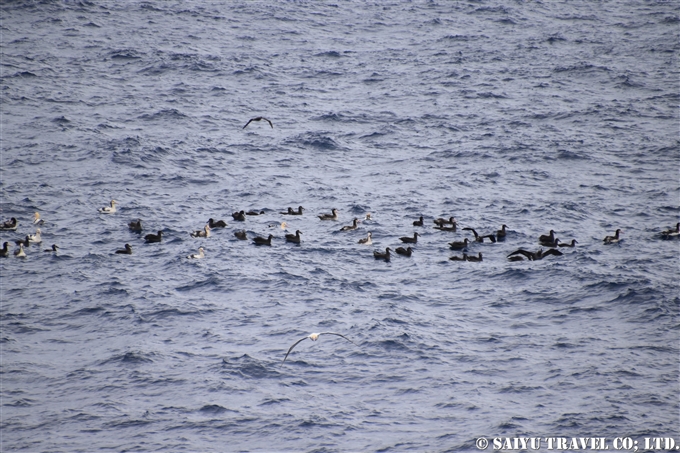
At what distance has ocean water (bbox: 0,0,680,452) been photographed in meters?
24.0

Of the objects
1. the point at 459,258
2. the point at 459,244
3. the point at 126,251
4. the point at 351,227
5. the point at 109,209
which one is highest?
the point at 109,209

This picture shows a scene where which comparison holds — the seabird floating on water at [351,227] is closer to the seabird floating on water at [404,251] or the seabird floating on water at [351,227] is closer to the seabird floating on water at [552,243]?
the seabird floating on water at [404,251]

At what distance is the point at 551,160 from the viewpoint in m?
45.0

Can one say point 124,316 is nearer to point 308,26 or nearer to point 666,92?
point 666,92

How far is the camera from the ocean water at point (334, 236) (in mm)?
24031

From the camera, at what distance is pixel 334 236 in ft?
117

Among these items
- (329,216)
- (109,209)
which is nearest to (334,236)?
(329,216)

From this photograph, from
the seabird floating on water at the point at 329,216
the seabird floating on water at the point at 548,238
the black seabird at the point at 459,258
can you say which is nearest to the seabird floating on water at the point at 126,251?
the seabird floating on water at the point at 329,216

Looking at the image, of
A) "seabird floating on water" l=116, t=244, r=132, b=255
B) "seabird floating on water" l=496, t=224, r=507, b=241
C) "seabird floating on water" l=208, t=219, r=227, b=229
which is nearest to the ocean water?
"seabird floating on water" l=116, t=244, r=132, b=255

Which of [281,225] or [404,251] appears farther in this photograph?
[281,225]

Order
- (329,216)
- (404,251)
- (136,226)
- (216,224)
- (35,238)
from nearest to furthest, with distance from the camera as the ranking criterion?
(35,238) → (404,251) → (136,226) → (216,224) → (329,216)

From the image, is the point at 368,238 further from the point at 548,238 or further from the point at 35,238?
the point at 35,238

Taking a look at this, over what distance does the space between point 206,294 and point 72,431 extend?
28.1 ft

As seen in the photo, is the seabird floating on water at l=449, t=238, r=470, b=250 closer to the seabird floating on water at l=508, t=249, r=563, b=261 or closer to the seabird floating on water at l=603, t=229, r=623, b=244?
the seabird floating on water at l=508, t=249, r=563, b=261
